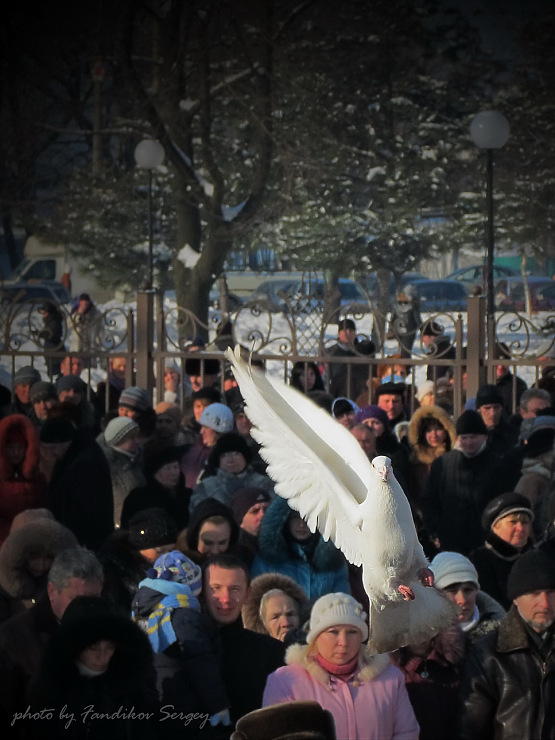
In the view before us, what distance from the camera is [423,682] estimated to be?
4.88 metres

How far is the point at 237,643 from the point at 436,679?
2.70 ft

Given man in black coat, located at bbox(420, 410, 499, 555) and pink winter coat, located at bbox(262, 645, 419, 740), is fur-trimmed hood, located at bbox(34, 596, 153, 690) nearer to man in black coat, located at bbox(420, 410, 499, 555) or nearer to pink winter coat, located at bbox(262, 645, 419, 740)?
pink winter coat, located at bbox(262, 645, 419, 740)

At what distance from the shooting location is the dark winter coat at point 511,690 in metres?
4.55

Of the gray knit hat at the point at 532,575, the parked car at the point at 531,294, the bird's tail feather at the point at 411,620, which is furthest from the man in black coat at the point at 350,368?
the parked car at the point at 531,294

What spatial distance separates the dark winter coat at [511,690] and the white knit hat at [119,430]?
3429 millimetres

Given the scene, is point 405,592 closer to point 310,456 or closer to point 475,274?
point 310,456

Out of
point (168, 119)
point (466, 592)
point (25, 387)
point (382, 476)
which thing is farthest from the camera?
point (168, 119)

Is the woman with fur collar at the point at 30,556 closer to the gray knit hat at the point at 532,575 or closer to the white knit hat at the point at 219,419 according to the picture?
the gray knit hat at the point at 532,575

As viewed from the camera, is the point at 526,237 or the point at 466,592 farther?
the point at 526,237

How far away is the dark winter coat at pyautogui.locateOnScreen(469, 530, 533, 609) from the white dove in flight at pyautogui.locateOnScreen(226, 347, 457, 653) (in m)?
1.72

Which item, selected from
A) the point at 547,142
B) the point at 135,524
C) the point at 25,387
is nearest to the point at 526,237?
the point at 547,142

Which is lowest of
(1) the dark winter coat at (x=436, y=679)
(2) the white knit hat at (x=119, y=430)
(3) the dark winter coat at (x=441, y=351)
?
(1) the dark winter coat at (x=436, y=679)

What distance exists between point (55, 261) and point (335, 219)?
196 inches

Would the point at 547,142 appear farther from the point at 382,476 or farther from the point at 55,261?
the point at 382,476
